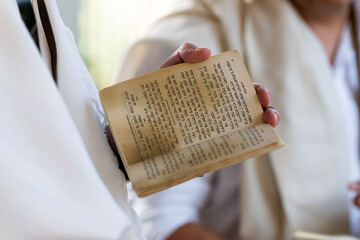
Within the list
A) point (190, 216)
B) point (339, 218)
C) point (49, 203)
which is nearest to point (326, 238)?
point (339, 218)

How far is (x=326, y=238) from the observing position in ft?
2.36

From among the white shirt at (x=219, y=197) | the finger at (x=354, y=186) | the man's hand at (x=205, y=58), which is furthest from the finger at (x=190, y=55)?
the finger at (x=354, y=186)

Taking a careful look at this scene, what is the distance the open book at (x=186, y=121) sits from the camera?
31 cm

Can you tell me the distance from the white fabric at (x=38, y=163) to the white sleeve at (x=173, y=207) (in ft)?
1.31

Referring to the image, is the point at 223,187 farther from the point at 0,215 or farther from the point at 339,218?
the point at 0,215

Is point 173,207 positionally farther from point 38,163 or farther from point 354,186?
point 38,163

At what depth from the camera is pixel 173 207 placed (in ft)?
2.41

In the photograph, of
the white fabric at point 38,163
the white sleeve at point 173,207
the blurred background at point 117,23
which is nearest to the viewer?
the white fabric at point 38,163

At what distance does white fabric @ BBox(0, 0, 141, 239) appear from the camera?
10.5 inches

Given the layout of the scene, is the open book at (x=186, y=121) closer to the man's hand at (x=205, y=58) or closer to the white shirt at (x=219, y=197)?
the man's hand at (x=205, y=58)

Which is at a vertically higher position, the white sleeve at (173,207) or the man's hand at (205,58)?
the man's hand at (205,58)

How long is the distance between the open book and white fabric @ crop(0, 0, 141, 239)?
0.04 meters

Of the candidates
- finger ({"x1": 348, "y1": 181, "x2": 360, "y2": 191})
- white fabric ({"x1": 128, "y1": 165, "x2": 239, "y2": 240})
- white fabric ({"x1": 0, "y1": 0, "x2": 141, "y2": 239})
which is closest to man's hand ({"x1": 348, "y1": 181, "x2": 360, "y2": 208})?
finger ({"x1": 348, "y1": 181, "x2": 360, "y2": 191})

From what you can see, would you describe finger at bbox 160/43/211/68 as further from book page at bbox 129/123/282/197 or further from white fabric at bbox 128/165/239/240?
white fabric at bbox 128/165/239/240
